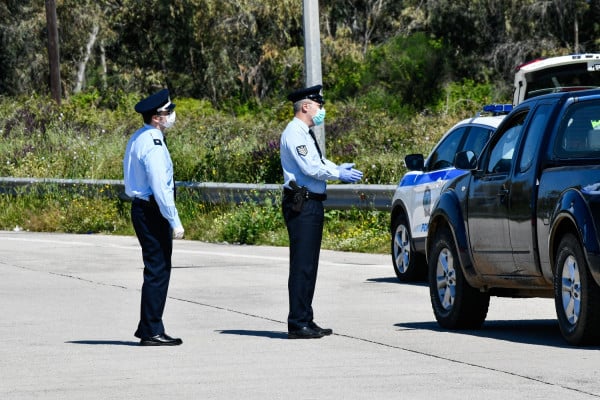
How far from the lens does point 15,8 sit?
63.4 meters

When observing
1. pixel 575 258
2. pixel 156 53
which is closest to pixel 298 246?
pixel 575 258

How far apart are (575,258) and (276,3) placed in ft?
151

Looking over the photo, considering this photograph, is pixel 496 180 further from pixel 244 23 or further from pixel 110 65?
pixel 110 65

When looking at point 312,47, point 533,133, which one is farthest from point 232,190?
point 533,133

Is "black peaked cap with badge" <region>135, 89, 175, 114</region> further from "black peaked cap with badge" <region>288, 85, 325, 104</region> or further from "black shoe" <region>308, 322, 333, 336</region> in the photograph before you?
"black shoe" <region>308, 322, 333, 336</region>

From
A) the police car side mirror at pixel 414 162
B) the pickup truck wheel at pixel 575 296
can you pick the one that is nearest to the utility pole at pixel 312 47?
the police car side mirror at pixel 414 162

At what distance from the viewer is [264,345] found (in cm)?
1062

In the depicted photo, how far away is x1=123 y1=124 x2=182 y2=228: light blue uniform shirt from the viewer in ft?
34.6

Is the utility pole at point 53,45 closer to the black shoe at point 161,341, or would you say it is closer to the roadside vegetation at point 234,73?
the roadside vegetation at point 234,73

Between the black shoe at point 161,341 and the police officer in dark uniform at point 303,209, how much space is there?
838 mm

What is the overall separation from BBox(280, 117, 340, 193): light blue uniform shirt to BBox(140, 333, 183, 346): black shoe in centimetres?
135

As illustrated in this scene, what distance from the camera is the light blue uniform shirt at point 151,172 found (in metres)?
10.5

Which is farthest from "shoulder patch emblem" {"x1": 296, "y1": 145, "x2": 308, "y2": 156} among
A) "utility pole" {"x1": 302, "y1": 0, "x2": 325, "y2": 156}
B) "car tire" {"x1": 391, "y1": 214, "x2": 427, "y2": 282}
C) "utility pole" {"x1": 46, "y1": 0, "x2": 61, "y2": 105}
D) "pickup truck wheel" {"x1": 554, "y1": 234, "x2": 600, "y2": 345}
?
"utility pole" {"x1": 46, "y1": 0, "x2": 61, "y2": 105}

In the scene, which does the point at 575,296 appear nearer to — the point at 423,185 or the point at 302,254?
the point at 302,254
